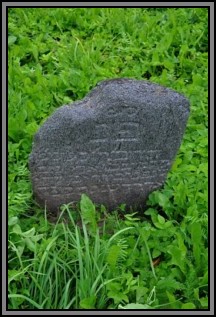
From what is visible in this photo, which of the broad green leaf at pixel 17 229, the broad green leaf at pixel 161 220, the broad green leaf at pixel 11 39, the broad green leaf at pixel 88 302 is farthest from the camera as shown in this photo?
the broad green leaf at pixel 11 39

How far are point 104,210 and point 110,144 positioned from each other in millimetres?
366

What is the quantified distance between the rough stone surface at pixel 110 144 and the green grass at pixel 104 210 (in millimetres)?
102

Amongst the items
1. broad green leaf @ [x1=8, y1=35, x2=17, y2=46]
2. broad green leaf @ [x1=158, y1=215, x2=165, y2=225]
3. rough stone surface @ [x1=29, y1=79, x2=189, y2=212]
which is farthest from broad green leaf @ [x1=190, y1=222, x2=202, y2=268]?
broad green leaf @ [x1=8, y1=35, x2=17, y2=46]

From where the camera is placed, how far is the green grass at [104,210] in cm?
263

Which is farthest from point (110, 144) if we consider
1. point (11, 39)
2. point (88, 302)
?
point (11, 39)

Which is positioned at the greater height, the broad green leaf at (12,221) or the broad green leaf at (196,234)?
the broad green leaf at (12,221)

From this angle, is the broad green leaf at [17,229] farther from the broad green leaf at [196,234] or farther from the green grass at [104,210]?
the broad green leaf at [196,234]

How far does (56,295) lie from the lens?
2604 mm

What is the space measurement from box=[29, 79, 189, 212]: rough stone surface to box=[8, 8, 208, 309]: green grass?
0.10 meters

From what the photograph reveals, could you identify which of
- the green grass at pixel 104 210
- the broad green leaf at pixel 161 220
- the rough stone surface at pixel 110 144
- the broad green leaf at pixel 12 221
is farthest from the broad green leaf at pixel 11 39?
the broad green leaf at pixel 161 220

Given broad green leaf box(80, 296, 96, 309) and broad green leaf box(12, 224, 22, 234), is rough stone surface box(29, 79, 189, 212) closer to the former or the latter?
broad green leaf box(12, 224, 22, 234)

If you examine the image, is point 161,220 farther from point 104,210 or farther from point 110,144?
point 110,144

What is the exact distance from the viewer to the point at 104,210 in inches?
121
